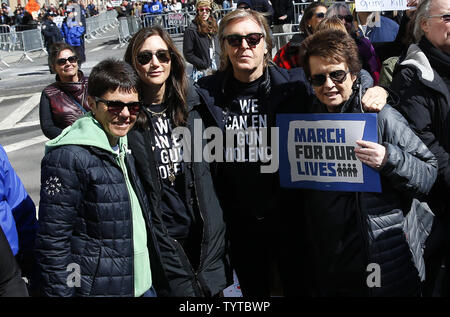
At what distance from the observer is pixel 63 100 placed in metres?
5.19

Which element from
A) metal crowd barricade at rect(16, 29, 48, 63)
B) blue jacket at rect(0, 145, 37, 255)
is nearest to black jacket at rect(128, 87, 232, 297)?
blue jacket at rect(0, 145, 37, 255)

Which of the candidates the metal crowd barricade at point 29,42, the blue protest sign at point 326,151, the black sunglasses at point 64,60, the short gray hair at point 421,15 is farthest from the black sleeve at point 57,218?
the metal crowd barricade at point 29,42

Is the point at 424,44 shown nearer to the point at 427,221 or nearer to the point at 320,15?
the point at 427,221

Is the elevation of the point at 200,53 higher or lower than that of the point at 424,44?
lower

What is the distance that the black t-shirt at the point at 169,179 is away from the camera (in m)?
3.03

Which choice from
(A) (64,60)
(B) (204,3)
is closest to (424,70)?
(A) (64,60)

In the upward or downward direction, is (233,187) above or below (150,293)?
above

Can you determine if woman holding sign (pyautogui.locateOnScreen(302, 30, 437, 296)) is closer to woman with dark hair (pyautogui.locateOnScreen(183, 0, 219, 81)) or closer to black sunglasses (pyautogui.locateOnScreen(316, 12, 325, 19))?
black sunglasses (pyautogui.locateOnScreen(316, 12, 325, 19))

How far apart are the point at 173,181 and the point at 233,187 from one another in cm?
39

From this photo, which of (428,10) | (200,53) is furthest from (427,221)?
(200,53)

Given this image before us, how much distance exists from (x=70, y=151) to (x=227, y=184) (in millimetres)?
1050

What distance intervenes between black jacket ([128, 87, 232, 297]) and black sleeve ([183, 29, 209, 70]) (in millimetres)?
5323

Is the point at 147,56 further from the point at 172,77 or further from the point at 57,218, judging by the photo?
the point at 57,218
